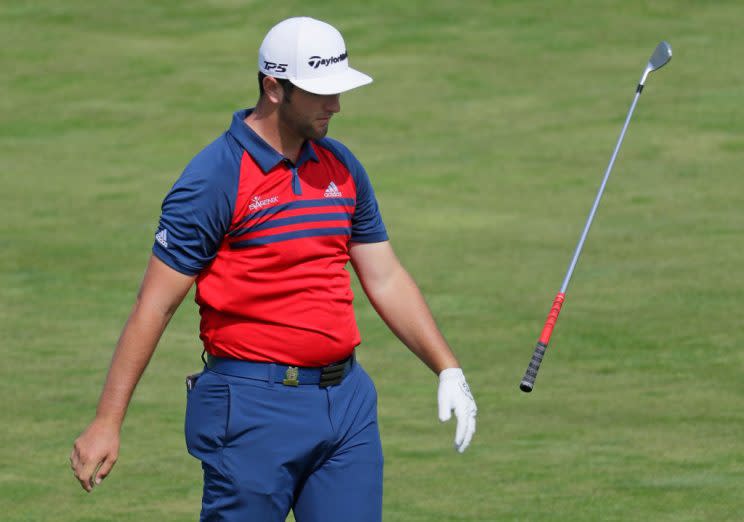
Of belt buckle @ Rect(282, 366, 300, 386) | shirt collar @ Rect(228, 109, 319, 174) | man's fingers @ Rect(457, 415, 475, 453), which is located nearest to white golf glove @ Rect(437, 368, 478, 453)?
man's fingers @ Rect(457, 415, 475, 453)

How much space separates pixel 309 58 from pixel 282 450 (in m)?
1.26

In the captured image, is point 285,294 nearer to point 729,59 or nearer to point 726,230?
point 726,230

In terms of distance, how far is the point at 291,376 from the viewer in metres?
5.87

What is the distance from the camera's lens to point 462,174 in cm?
1902

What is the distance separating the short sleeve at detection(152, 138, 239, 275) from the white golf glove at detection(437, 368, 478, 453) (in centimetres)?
98

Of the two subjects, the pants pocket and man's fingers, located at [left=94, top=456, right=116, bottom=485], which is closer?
man's fingers, located at [left=94, top=456, right=116, bottom=485]

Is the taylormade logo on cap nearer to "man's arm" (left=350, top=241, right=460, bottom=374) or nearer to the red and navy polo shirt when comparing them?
the red and navy polo shirt

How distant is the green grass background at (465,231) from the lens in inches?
395

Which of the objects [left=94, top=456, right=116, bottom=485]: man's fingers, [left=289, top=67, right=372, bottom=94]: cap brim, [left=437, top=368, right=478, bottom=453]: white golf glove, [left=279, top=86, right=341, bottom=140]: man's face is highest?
[left=289, top=67, right=372, bottom=94]: cap brim

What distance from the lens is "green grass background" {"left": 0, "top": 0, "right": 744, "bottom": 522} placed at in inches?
395

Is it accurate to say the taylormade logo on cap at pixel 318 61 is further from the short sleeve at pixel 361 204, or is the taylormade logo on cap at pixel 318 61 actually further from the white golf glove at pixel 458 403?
the white golf glove at pixel 458 403

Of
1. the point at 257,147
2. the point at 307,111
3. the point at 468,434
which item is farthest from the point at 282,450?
the point at 307,111

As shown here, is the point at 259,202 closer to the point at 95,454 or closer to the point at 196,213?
the point at 196,213

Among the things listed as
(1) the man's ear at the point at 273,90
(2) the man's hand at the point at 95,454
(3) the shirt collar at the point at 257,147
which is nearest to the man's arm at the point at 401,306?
(3) the shirt collar at the point at 257,147
